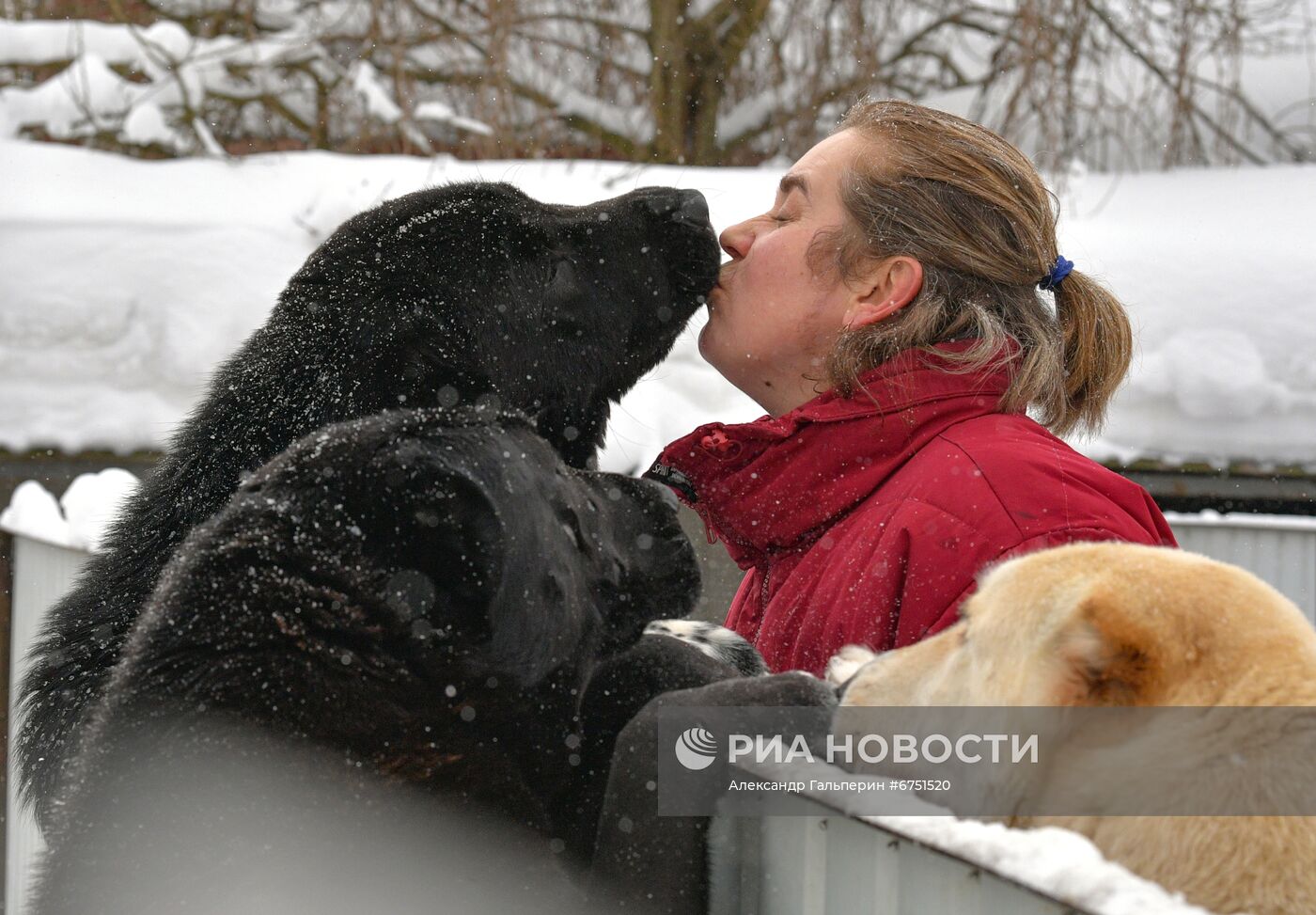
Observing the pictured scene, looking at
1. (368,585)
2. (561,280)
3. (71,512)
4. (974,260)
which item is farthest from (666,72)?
(368,585)

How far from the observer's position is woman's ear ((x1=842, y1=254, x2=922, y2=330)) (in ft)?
9.34

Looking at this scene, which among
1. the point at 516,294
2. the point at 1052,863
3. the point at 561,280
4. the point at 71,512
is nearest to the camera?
the point at 1052,863

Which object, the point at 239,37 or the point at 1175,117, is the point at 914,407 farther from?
the point at 239,37

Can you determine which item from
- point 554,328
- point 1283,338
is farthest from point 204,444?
point 1283,338

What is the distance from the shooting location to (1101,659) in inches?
59.9

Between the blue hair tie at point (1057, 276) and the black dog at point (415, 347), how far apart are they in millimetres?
814

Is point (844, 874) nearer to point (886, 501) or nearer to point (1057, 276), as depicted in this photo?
point (886, 501)

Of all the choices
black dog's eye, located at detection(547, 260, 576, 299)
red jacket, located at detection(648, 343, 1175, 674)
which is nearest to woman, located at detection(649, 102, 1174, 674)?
red jacket, located at detection(648, 343, 1175, 674)

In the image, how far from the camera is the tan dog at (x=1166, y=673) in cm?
138

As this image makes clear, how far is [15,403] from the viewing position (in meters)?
7.79

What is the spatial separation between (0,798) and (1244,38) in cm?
933

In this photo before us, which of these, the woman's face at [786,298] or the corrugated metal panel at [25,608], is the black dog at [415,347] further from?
the corrugated metal panel at [25,608]

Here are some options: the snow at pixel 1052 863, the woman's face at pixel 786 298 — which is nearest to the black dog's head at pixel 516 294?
the woman's face at pixel 786 298

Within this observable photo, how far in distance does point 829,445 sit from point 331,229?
21.6 ft
